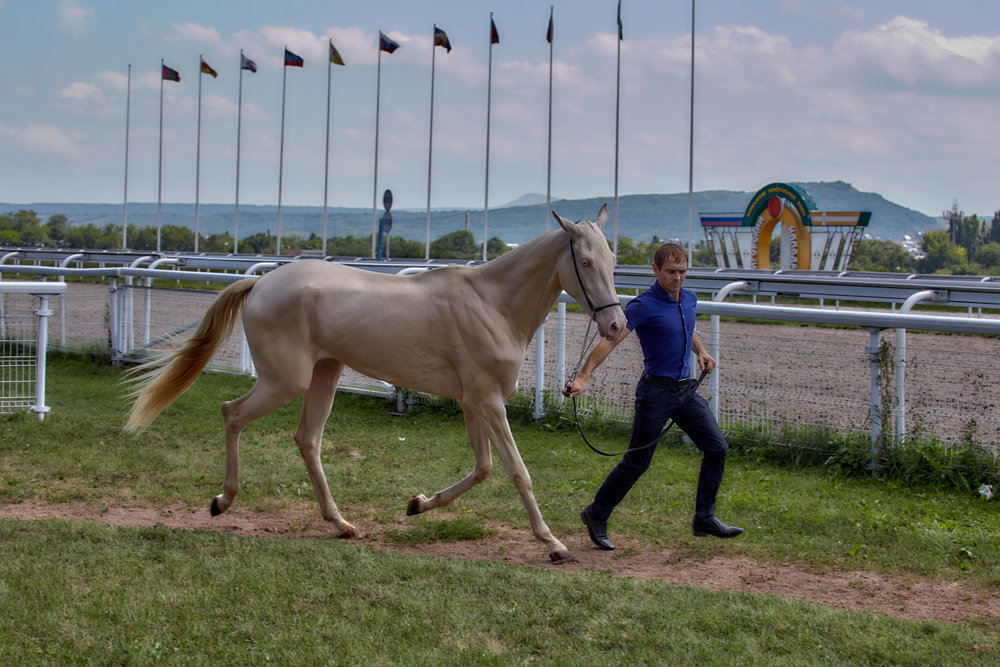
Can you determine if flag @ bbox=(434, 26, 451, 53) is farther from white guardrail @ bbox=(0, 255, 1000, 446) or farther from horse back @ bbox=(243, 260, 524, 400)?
horse back @ bbox=(243, 260, 524, 400)

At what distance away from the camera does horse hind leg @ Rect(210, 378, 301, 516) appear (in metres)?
6.10

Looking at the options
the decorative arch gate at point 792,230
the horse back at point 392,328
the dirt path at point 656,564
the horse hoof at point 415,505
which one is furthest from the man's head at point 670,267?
the decorative arch gate at point 792,230

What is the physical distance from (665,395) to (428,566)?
1803 millimetres

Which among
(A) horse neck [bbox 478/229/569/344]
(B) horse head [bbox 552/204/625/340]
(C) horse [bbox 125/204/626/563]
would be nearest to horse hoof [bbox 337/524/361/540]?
(C) horse [bbox 125/204/626/563]

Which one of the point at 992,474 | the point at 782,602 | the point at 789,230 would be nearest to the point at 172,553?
the point at 782,602

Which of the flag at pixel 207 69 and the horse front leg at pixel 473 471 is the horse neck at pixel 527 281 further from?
the flag at pixel 207 69

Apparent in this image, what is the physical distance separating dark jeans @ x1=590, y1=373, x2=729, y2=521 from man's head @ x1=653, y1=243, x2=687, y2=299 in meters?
0.59

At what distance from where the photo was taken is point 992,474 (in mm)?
7117

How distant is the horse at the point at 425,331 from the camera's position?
19.1ft

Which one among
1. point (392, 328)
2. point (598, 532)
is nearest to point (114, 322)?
point (392, 328)

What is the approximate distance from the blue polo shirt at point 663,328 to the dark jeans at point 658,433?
106mm

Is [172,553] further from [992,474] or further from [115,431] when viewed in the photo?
[992,474]

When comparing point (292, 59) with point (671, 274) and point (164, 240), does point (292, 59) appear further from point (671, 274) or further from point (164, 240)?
point (671, 274)

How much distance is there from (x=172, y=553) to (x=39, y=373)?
17.4 ft
